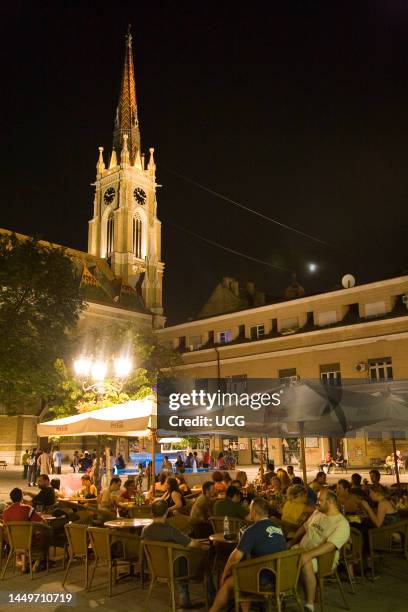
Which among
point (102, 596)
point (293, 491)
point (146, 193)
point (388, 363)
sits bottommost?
point (102, 596)

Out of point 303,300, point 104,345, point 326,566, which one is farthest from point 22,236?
point 326,566

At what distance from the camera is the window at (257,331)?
41562 millimetres

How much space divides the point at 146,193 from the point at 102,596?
251 feet

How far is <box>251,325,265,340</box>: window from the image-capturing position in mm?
41562

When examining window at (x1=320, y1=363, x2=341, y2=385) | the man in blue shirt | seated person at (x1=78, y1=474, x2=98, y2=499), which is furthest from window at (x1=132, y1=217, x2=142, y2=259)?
the man in blue shirt

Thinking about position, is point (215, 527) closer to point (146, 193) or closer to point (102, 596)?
point (102, 596)

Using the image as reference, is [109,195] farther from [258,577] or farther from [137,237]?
[258,577]

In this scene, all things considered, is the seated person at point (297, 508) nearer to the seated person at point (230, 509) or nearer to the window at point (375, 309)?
the seated person at point (230, 509)

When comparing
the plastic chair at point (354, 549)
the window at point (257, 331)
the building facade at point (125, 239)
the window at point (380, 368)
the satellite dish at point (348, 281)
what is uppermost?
the building facade at point (125, 239)

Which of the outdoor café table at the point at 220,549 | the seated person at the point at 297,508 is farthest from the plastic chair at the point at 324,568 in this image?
the seated person at the point at 297,508

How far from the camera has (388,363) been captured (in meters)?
34.0

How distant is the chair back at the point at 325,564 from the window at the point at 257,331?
34317mm

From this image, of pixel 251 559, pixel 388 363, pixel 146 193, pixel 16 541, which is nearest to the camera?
pixel 251 559

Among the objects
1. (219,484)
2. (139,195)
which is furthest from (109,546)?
(139,195)
